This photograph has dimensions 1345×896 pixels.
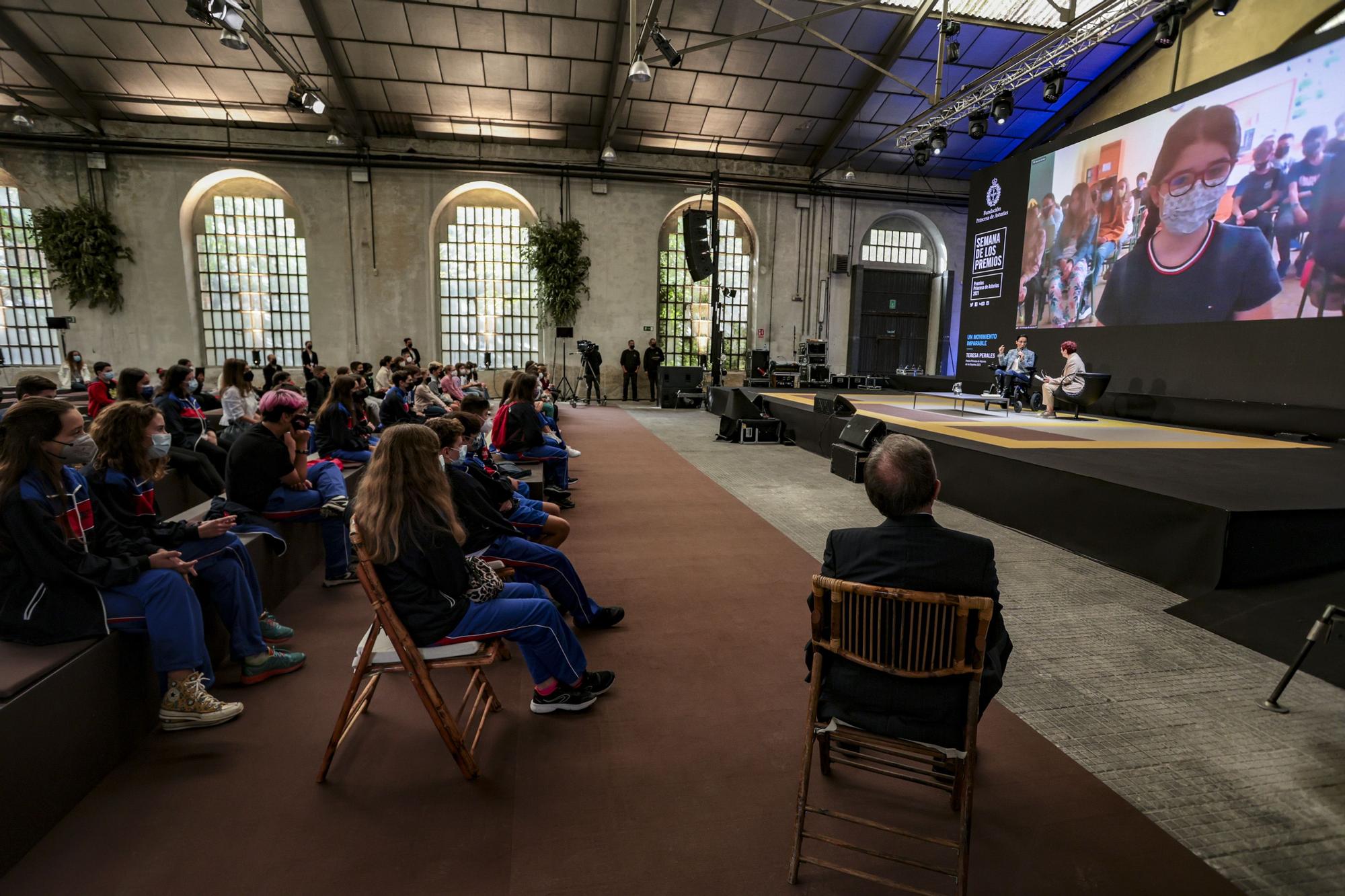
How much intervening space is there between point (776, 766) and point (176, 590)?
213 centimetres

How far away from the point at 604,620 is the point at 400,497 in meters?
1.46

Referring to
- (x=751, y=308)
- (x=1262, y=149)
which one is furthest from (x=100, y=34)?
(x=1262, y=149)

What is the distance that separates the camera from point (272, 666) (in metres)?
2.68

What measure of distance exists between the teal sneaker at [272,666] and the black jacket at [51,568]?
0.66 metres

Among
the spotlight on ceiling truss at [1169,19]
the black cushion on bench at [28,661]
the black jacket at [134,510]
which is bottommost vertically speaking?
the black cushion on bench at [28,661]

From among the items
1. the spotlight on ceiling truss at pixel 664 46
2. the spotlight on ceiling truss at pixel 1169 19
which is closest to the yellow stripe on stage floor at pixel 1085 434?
the spotlight on ceiling truss at pixel 1169 19

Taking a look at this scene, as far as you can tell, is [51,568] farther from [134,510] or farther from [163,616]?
[134,510]

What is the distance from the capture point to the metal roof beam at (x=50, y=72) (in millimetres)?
10875

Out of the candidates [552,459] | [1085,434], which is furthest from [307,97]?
[1085,434]

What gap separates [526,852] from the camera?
176cm

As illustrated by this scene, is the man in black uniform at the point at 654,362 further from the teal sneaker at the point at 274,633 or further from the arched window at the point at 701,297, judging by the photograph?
the teal sneaker at the point at 274,633

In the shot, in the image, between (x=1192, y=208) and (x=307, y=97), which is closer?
(x=1192, y=208)

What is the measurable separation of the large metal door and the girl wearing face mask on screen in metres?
7.75

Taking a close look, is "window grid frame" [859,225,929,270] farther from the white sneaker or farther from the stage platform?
the white sneaker
